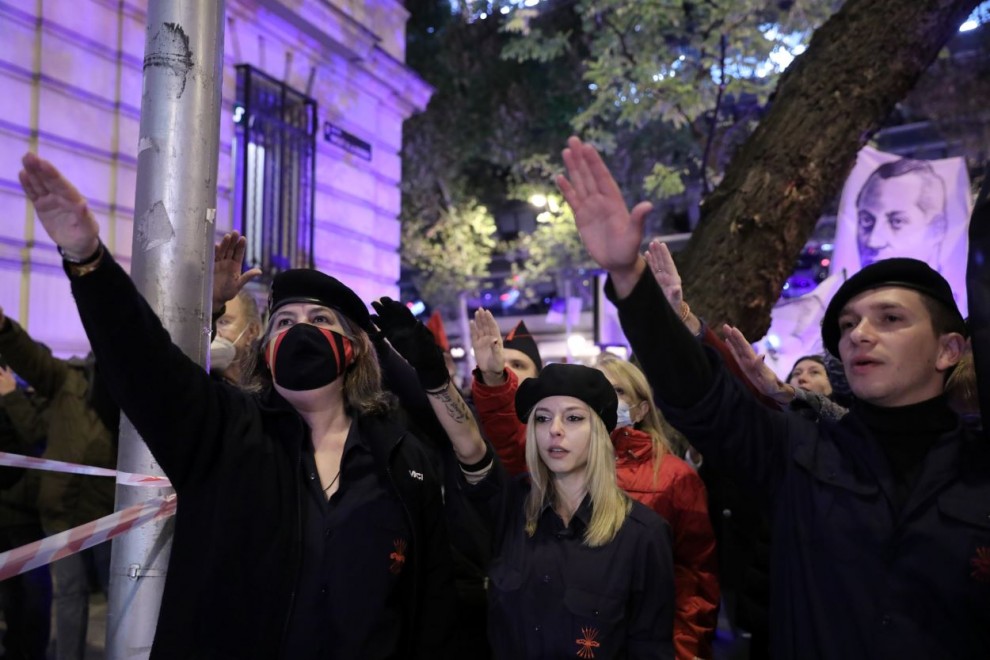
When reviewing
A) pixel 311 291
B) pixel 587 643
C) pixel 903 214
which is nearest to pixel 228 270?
pixel 311 291

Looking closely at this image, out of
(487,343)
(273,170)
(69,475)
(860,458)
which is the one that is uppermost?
(273,170)

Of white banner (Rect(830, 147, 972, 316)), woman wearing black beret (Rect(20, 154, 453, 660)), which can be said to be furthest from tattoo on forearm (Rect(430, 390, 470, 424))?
white banner (Rect(830, 147, 972, 316))

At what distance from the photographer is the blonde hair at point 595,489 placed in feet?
10.2

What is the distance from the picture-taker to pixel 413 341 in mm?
2855

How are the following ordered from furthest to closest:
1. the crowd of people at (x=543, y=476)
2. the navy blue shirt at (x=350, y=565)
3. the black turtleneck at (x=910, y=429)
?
the navy blue shirt at (x=350, y=565)
the black turtleneck at (x=910, y=429)
the crowd of people at (x=543, y=476)

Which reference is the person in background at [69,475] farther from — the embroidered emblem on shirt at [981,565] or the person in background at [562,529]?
the embroidered emblem on shirt at [981,565]

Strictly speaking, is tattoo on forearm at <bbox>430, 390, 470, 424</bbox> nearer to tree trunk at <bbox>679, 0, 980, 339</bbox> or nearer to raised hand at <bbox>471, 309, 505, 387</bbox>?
raised hand at <bbox>471, 309, 505, 387</bbox>

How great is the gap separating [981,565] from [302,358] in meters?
1.98

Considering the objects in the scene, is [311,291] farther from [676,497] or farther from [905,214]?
[905,214]

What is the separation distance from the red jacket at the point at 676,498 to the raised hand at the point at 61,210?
6.05 ft

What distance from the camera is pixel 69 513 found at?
16.1 ft

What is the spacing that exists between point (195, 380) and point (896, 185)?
712cm

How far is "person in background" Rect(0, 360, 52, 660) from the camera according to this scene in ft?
16.4

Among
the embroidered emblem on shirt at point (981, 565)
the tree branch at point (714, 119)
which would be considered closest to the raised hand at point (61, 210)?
the embroidered emblem on shirt at point (981, 565)
